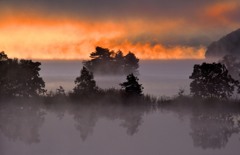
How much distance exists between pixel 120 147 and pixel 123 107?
1760 cm

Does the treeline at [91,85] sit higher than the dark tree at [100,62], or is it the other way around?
the dark tree at [100,62]

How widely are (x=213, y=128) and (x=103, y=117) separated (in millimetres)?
9239

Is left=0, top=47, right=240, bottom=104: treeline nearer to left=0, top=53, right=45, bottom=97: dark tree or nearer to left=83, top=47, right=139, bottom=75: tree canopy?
left=0, top=53, right=45, bottom=97: dark tree

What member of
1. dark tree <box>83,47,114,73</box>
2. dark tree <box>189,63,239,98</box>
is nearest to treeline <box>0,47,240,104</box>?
dark tree <box>189,63,239,98</box>

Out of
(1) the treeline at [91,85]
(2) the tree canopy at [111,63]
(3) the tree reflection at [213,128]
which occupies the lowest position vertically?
(3) the tree reflection at [213,128]

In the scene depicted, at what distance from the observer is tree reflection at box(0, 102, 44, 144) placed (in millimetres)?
26170

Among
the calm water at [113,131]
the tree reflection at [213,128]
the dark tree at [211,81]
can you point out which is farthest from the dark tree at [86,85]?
the tree reflection at [213,128]

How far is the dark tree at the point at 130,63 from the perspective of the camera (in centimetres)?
8019

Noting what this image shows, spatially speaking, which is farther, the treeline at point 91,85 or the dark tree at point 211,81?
the dark tree at point 211,81

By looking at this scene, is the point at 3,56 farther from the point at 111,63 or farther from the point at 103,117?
the point at 111,63

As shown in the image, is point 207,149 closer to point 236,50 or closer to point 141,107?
point 141,107

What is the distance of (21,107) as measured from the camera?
3812 cm

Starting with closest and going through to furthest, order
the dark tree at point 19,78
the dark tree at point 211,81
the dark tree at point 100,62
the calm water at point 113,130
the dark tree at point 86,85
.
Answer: the calm water at point 113,130
the dark tree at point 19,78
the dark tree at point 211,81
the dark tree at point 86,85
the dark tree at point 100,62

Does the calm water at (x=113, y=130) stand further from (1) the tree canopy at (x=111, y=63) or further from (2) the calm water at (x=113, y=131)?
(1) the tree canopy at (x=111, y=63)
